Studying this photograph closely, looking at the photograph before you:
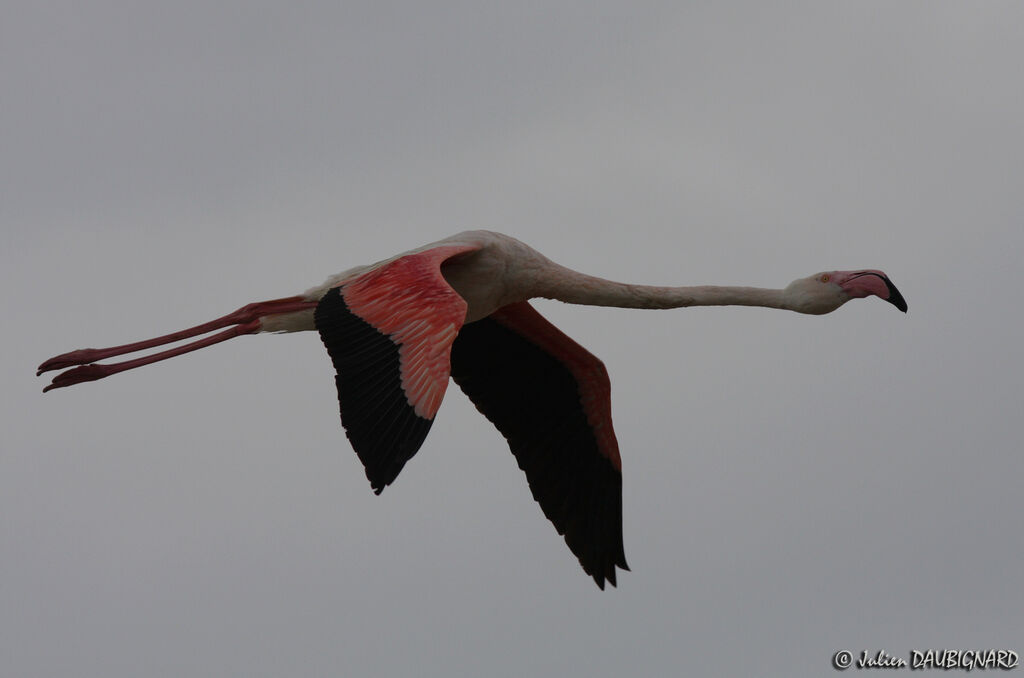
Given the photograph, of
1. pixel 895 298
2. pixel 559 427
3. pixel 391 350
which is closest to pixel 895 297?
pixel 895 298

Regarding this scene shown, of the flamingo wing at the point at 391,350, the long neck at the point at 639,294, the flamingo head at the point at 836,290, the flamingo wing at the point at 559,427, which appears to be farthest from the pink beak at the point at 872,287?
the flamingo wing at the point at 391,350

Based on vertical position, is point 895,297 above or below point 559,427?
above

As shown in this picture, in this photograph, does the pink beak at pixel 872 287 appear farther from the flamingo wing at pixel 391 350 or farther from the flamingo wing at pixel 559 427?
the flamingo wing at pixel 391 350

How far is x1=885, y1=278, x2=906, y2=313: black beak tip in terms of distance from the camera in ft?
45.9

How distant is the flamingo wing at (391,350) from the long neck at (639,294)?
1.15 m

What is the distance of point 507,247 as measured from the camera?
45.4ft

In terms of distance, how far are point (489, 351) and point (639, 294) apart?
1773 mm

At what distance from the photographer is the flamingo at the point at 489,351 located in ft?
37.2

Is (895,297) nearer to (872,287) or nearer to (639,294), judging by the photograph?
(872,287)

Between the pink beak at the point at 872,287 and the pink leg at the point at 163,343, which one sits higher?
the pink leg at the point at 163,343

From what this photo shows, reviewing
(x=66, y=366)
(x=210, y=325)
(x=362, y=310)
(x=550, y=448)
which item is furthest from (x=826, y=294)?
(x=66, y=366)

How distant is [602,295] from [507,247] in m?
0.83

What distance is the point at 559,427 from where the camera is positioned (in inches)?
602

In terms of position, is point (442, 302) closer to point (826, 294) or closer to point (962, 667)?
point (826, 294)
